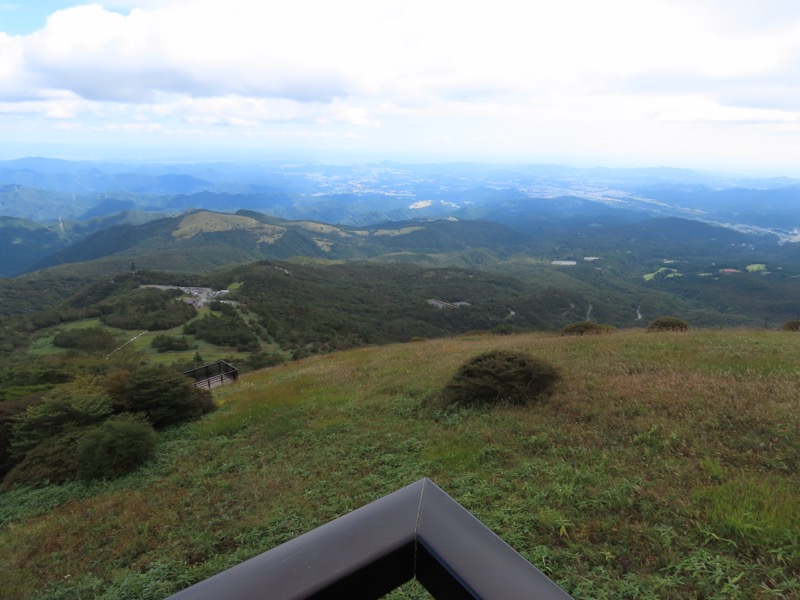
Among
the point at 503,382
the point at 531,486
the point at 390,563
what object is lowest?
the point at 503,382

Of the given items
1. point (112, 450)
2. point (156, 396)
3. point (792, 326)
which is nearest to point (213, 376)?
point (156, 396)

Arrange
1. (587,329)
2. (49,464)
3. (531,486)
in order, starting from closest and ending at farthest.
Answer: (531,486)
(49,464)
(587,329)

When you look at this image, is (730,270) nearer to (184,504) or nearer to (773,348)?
(773,348)

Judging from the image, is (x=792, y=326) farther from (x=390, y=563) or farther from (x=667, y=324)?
(x=390, y=563)

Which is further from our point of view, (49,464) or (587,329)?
(587,329)

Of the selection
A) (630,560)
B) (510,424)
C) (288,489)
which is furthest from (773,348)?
(288,489)

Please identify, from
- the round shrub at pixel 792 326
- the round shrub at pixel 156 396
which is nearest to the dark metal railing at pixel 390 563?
the round shrub at pixel 156 396

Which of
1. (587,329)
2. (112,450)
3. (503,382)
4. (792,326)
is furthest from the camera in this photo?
(587,329)
